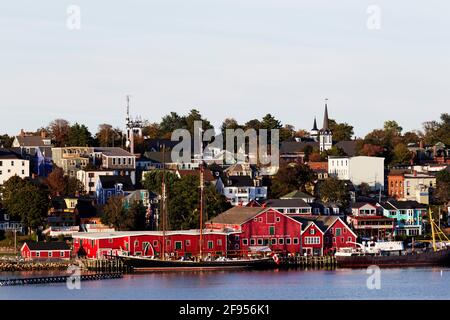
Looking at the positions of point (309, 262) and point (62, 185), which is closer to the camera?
point (309, 262)

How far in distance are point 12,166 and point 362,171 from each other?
23.2 metres

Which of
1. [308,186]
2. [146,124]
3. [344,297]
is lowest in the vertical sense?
[344,297]

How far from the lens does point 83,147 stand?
259 ft

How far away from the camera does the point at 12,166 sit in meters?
72.6

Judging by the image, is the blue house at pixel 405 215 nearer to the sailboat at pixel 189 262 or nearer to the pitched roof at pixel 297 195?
the pitched roof at pixel 297 195

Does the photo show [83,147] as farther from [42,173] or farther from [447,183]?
[447,183]

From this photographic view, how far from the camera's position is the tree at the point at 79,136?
81375 millimetres

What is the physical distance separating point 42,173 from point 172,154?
988 centimetres

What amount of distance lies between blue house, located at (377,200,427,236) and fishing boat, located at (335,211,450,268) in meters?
10.3

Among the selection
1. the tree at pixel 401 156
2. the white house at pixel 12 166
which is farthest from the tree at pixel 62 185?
the tree at pixel 401 156

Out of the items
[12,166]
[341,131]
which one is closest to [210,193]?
[12,166]

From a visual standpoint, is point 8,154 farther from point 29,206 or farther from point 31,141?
point 29,206
